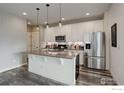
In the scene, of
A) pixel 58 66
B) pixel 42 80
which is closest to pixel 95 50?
pixel 58 66

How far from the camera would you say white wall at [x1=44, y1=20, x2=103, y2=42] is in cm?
562

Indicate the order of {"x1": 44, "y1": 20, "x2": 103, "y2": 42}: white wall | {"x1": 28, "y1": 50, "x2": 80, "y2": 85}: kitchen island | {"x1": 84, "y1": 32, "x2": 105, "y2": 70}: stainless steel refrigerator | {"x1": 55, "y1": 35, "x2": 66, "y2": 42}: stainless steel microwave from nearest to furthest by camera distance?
{"x1": 28, "y1": 50, "x2": 80, "y2": 85}: kitchen island → {"x1": 84, "y1": 32, "x2": 105, "y2": 70}: stainless steel refrigerator → {"x1": 44, "y1": 20, "x2": 103, "y2": 42}: white wall → {"x1": 55, "y1": 35, "x2": 66, "y2": 42}: stainless steel microwave

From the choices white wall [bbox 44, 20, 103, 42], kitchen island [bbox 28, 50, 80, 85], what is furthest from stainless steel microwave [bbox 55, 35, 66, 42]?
kitchen island [bbox 28, 50, 80, 85]

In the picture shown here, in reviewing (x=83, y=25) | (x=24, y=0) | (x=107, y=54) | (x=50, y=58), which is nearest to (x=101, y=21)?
(x=83, y=25)

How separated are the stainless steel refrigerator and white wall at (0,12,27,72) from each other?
11.8 ft

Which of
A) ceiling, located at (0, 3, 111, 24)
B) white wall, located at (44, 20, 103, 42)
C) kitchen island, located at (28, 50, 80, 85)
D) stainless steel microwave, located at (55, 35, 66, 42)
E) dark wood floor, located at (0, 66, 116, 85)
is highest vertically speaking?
ceiling, located at (0, 3, 111, 24)

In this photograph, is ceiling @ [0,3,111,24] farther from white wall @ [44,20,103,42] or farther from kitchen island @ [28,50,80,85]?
→ kitchen island @ [28,50,80,85]

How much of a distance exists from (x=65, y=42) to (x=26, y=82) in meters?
3.87

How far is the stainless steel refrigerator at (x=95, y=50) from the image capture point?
495 centimetres

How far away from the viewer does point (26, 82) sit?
342 centimetres

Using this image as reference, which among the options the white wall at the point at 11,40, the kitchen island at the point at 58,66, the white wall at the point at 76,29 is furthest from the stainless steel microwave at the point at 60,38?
the kitchen island at the point at 58,66

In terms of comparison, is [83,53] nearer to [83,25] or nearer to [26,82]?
[83,25]

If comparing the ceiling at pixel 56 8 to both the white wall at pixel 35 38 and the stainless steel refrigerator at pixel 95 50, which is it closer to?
the stainless steel refrigerator at pixel 95 50

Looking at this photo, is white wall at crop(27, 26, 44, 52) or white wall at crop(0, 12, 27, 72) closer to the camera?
white wall at crop(0, 12, 27, 72)
